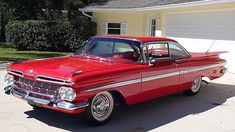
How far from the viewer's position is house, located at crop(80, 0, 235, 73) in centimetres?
1327

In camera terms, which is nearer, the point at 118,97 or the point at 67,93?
the point at 67,93

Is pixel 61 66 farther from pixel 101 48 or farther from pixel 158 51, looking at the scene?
pixel 158 51

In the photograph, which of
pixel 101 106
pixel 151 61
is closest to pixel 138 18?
pixel 151 61

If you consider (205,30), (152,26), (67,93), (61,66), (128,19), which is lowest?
(67,93)

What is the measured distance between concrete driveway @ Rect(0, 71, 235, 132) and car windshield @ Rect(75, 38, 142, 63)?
3.67 ft

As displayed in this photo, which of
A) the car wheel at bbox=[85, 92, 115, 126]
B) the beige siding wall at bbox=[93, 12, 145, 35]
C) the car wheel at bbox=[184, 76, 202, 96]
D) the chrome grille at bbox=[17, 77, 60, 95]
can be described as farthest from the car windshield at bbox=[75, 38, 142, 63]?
the beige siding wall at bbox=[93, 12, 145, 35]

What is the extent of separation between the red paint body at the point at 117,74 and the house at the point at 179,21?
5.73m

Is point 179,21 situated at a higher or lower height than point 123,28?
higher

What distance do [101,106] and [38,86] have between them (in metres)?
1.12

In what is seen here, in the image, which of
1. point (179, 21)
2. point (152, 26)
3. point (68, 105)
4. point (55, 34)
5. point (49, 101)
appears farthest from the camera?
point (55, 34)

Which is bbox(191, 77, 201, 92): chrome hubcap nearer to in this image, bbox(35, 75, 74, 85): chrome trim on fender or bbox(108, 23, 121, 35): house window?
bbox(35, 75, 74, 85): chrome trim on fender

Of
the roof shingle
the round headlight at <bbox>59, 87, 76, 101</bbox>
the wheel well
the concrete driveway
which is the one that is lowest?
the concrete driveway

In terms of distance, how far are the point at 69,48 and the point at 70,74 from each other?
16.5m

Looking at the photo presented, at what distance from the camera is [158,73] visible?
7.01m
